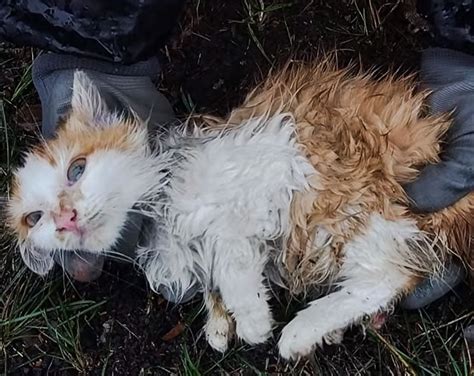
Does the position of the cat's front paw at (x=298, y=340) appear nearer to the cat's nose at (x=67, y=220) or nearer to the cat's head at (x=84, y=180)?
the cat's head at (x=84, y=180)

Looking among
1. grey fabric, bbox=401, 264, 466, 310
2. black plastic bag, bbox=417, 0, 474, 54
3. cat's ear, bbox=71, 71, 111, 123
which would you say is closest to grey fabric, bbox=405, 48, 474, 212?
black plastic bag, bbox=417, 0, 474, 54

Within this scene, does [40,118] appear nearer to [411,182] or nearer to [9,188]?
[9,188]

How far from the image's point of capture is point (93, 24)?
6.74 ft

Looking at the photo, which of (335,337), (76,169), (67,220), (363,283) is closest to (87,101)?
(76,169)

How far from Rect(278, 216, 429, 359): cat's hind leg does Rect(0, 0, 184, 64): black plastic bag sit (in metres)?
0.70

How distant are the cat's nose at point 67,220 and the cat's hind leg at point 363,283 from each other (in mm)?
629

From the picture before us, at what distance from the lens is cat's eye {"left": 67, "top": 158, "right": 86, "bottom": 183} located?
7.24ft

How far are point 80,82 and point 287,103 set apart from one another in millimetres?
525

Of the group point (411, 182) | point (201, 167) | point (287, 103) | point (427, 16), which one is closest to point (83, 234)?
point (201, 167)

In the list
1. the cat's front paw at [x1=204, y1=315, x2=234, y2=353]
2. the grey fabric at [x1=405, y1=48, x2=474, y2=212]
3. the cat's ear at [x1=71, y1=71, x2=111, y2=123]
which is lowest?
the cat's front paw at [x1=204, y1=315, x2=234, y2=353]

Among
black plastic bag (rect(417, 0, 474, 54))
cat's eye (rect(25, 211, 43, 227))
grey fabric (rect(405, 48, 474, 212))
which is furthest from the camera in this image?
cat's eye (rect(25, 211, 43, 227))

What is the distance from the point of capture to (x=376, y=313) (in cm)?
238

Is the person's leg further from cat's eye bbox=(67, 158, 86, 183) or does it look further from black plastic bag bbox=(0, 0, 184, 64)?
cat's eye bbox=(67, 158, 86, 183)

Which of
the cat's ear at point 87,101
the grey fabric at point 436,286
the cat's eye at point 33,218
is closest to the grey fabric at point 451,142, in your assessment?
the grey fabric at point 436,286
